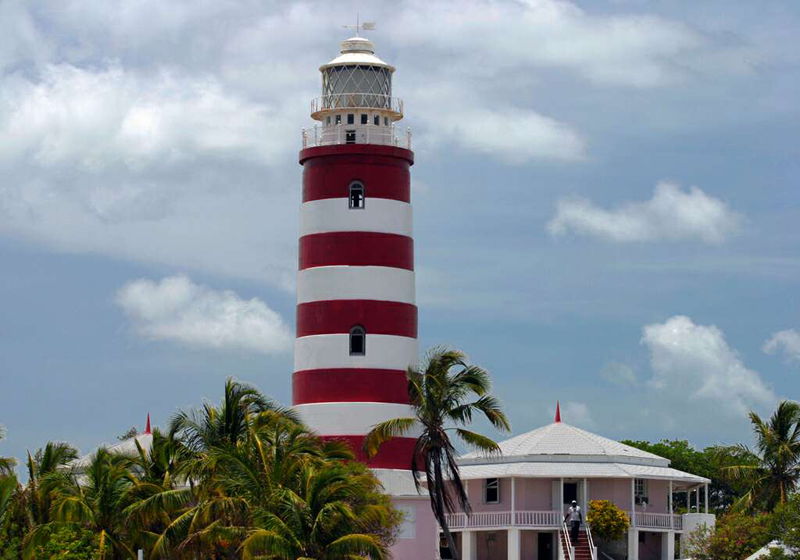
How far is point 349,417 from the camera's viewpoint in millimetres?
64000

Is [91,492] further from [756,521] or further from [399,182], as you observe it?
[756,521]

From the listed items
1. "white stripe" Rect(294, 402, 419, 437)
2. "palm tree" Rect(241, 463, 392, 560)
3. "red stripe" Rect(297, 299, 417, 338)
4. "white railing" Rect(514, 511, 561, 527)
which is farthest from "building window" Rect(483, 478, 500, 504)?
"palm tree" Rect(241, 463, 392, 560)

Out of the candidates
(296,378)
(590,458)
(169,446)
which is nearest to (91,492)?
(169,446)

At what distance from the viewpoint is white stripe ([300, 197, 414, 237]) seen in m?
65.1

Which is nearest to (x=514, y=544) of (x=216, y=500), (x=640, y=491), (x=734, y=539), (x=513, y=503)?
(x=513, y=503)

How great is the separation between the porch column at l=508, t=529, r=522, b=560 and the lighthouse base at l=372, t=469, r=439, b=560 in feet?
13.5

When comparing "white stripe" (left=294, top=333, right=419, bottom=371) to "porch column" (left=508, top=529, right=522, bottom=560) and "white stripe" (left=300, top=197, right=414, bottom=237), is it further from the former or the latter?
"porch column" (left=508, top=529, right=522, bottom=560)

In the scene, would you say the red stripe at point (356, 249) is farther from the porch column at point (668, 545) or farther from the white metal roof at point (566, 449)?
the porch column at point (668, 545)

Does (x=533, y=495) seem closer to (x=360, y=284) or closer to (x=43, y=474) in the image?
(x=360, y=284)

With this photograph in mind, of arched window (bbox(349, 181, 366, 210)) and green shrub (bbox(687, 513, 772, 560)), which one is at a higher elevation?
arched window (bbox(349, 181, 366, 210))

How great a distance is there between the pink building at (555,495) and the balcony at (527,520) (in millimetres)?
39

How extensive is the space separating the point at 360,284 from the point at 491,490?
38.4ft

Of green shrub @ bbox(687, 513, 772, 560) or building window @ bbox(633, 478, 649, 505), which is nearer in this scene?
green shrub @ bbox(687, 513, 772, 560)

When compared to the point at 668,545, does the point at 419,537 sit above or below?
above
